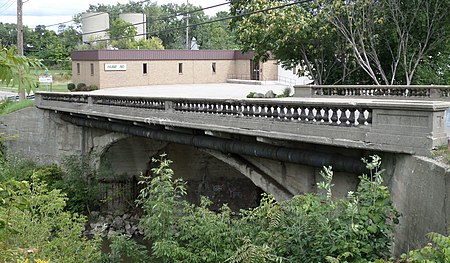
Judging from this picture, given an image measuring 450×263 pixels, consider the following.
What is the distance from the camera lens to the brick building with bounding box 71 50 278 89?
144 feet

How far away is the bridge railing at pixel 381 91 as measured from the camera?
65.0ft

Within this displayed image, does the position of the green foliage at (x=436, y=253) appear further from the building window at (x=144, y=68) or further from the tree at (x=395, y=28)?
the building window at (x=144, y=68)

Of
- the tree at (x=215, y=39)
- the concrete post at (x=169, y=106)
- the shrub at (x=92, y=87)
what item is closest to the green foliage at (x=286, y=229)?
the concrete post at (x=169, y=106)

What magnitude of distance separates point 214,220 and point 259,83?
3775 centimetres

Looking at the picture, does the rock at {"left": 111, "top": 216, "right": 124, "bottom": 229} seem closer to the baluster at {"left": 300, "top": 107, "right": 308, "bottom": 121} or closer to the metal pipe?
the metal pipe

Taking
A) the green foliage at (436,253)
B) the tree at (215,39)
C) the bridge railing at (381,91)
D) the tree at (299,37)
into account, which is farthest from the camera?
the tree at (215,39)

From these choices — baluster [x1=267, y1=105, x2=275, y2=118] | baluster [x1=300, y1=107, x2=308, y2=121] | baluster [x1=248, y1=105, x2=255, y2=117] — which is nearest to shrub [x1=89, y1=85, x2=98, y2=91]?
baluster [x1=248, y1=105, x2=255, y2=117]

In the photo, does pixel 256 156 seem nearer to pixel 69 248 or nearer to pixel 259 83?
pixel 69 248

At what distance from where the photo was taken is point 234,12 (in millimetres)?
29547

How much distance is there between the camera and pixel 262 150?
44.5 feet

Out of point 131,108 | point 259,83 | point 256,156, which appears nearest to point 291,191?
point 256,156

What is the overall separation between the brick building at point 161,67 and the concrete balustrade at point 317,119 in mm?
24595

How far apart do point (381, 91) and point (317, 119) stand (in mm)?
10455

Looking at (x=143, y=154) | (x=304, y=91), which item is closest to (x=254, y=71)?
(x=143, y=154)
